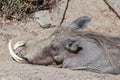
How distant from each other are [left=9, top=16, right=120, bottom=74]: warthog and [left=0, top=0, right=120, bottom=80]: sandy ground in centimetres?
12

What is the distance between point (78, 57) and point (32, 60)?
0.48 m

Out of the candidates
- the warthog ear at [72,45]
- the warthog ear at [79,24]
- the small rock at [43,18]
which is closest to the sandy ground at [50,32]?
the small rock at [43,18]

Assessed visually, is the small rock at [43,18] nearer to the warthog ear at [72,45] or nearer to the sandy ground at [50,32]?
the sandy ground at [50,32]

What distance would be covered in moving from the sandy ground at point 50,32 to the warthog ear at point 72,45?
233 mm

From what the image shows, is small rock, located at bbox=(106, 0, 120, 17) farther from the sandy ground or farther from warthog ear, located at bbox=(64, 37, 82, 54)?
warthog ear, located at bbox=(64, 37, 82, 54)

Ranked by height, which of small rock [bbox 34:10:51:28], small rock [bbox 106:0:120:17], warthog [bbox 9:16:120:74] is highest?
warthog [bbox 9:16:120:74]

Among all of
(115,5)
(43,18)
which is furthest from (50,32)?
(115,5)

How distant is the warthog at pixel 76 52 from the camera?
16.2 feet

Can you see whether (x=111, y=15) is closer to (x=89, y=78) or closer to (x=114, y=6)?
(x=114, y=6)

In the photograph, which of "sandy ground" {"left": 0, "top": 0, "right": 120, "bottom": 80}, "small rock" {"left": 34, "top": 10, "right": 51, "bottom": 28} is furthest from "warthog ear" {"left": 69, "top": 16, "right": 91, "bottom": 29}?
→ "small rock" {"left": 34, "top": 10, "right": 51, "bottom": 28}

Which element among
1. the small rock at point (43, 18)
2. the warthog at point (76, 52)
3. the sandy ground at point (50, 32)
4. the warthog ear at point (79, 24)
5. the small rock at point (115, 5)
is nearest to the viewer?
the sandy ground at point (50, 32)

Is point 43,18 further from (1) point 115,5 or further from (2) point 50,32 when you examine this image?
(1) point 115,5

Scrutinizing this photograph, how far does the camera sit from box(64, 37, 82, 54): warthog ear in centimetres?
496

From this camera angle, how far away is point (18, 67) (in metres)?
4.80
